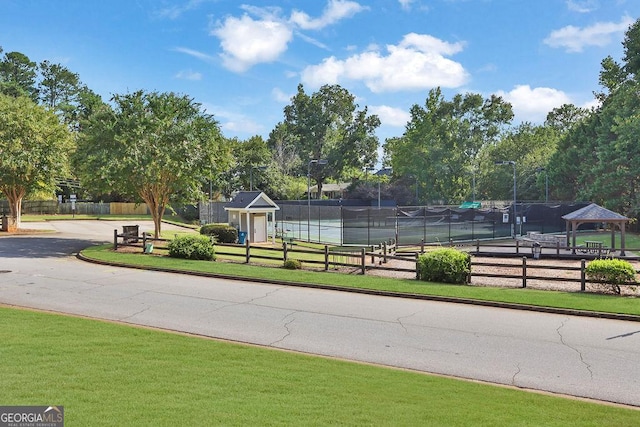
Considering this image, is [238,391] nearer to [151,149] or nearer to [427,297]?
[427,297]

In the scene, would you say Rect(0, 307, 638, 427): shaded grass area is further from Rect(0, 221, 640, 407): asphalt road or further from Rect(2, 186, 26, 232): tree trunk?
Rect(2, 186, 26, 232): tree trunk

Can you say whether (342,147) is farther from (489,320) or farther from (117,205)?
(489,320)

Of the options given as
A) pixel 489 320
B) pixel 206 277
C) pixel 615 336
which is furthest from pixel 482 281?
pixel 206 277

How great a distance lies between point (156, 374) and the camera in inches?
271

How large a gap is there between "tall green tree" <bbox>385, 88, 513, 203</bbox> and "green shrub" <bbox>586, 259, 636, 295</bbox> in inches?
2363

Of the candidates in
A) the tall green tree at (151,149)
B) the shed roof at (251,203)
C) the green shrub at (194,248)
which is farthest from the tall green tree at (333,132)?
the green shrub at (194,248)

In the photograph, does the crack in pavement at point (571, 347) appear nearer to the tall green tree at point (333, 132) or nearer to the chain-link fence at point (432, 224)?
the chain-link fence at point (432, 224)

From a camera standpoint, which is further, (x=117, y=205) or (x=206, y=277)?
(x=117, y=205)

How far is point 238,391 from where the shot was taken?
6.32 metres

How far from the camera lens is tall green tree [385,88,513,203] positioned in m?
74.8

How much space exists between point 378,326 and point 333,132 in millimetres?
85031

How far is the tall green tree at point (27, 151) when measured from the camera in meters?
33.9

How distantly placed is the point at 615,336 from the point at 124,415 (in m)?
9.94

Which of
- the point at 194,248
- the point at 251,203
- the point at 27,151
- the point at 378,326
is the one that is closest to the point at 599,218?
the point at 378,326
